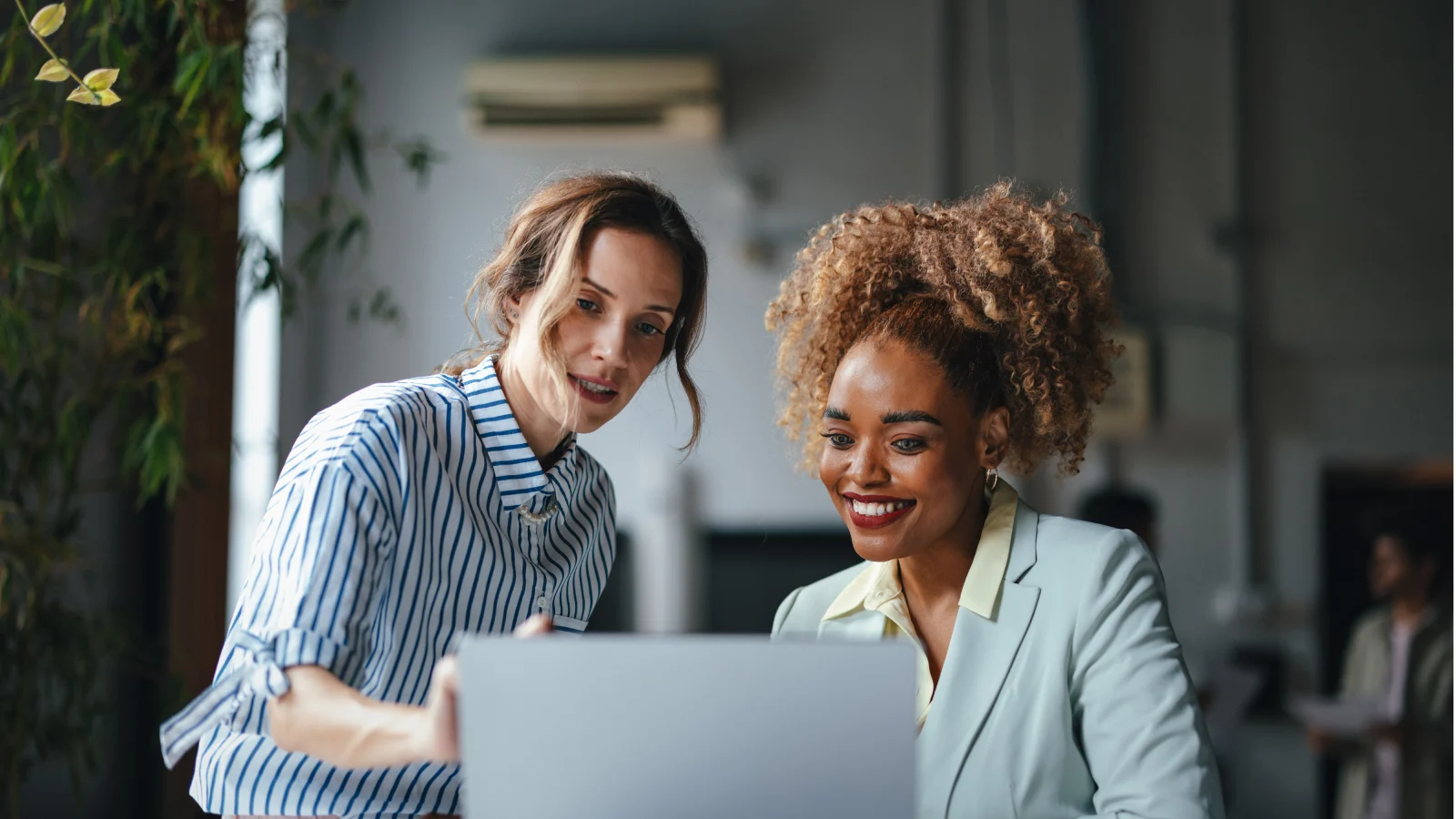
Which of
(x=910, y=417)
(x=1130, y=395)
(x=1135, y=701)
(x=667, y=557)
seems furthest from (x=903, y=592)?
(x=1130, y=395)

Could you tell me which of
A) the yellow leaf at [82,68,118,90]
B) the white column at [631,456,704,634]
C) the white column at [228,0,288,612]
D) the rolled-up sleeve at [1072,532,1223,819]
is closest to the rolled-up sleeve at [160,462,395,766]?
the yellow leaf at [82,68,118,90]

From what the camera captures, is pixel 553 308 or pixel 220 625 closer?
pixel 553 308

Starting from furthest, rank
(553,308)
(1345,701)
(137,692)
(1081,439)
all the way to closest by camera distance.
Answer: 1. (1345,701)
2. (137,692)
3. (1081,439)
4. (553,308)

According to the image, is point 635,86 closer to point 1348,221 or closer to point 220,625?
point 220,625

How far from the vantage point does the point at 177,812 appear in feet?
10.1

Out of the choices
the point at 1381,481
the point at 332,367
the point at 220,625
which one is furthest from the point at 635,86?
the point at 1381,481

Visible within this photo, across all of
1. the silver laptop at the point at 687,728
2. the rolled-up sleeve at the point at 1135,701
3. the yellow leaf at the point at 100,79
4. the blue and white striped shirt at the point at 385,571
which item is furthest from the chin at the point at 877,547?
the yellow leaf at the point at 100,79

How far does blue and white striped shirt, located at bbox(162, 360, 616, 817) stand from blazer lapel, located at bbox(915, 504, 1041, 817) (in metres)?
0.45

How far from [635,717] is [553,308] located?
1.79 ft

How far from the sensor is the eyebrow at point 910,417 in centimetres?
149

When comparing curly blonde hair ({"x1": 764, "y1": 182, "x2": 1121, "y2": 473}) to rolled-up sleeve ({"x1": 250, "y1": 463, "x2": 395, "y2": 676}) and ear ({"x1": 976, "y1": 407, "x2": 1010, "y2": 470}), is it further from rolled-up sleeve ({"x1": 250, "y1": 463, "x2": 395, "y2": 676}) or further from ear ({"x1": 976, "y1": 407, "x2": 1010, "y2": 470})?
rolled-up sleeve ({"x1": 250, "y1": 463, "x2": 395, "y2": 676})

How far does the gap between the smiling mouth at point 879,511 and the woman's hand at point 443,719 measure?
0.58 m

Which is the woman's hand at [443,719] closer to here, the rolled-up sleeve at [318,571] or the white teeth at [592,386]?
the rolled-up sleeve at [318,571]

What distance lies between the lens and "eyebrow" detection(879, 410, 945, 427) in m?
1.49
